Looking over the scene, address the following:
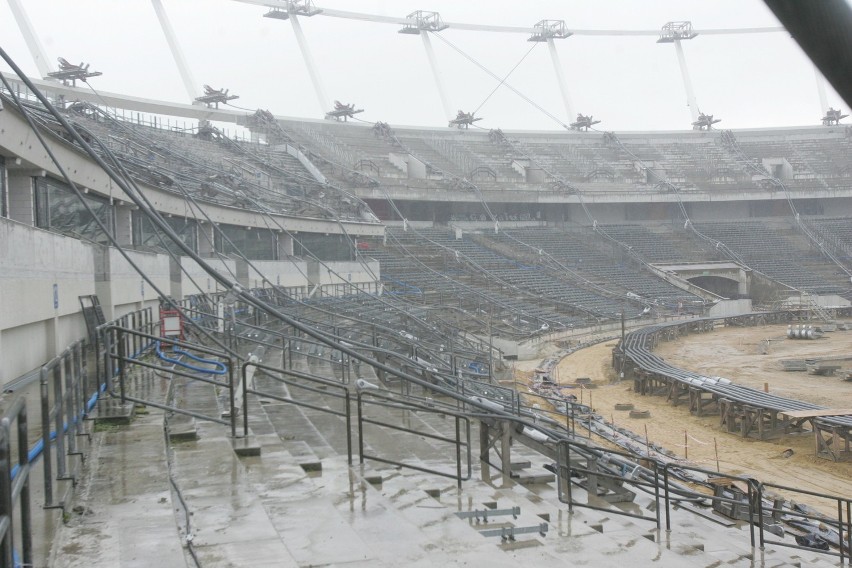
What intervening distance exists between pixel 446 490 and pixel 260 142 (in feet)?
159

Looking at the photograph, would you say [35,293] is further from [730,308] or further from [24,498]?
[730,308]

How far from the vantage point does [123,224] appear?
62.5ft

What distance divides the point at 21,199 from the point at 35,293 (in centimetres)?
385

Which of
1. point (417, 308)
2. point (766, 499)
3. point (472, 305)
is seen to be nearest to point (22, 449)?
point (766, 499)

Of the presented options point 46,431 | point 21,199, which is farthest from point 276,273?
point 46,431

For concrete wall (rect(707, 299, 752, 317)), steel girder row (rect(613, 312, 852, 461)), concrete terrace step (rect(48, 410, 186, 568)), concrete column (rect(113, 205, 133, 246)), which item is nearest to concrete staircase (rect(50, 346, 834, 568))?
concrete terrace step (rect(48, 410, 186, 568))

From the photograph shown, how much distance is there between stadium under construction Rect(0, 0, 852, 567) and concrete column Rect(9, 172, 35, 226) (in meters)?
0.05

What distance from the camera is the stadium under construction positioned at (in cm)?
612

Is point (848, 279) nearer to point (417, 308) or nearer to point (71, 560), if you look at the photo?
point (417, 308)

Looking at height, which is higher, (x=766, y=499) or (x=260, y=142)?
(x=260, y=142)

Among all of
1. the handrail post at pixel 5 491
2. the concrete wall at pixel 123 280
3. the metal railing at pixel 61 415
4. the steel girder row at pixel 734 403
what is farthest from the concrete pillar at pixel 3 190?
the steel girder row at pixel 734 403

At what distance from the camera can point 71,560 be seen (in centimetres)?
448

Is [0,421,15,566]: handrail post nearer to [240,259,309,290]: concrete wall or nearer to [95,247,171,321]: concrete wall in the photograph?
[95,247,171,321]: concrete wall

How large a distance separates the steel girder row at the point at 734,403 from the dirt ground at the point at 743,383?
0.35m
